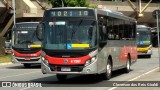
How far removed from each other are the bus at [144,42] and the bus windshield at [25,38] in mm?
15157

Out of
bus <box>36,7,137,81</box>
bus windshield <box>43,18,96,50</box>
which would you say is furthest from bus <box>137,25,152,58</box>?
bus windshield <box>43,18,96,50</box>

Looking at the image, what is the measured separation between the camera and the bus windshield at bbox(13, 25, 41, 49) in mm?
28922

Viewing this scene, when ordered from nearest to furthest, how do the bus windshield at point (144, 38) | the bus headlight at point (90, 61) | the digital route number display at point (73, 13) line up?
the bus headlight at point (90, 61) < the digital route number display at point (73, 13) < the bus windshield at point (144, 38)

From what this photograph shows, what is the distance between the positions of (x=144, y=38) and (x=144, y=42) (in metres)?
0.51

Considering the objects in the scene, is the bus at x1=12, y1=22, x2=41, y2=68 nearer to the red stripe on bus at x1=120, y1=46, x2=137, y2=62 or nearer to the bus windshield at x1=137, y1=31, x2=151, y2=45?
the red stripe on bus at x1=120, y1=46, x2=137, y2=62

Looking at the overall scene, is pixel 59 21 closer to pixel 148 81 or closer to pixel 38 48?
pixel 148 81

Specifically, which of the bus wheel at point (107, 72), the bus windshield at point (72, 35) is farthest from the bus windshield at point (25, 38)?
the bus windshield at point (72, 35)

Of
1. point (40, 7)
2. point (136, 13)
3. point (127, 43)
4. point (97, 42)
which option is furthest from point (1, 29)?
point (97, 42)

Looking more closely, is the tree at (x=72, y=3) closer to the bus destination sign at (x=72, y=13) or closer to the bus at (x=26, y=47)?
the bus at (x=26, y=47)

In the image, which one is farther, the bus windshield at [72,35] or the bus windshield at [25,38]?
the bus windshield at [25,38]

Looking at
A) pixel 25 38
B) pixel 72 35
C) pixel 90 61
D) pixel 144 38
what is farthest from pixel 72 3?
pixel 90 61

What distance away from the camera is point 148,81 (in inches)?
692

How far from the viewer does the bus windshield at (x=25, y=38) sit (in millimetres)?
28922

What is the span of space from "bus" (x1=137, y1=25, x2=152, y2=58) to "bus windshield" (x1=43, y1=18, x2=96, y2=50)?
24761mm
